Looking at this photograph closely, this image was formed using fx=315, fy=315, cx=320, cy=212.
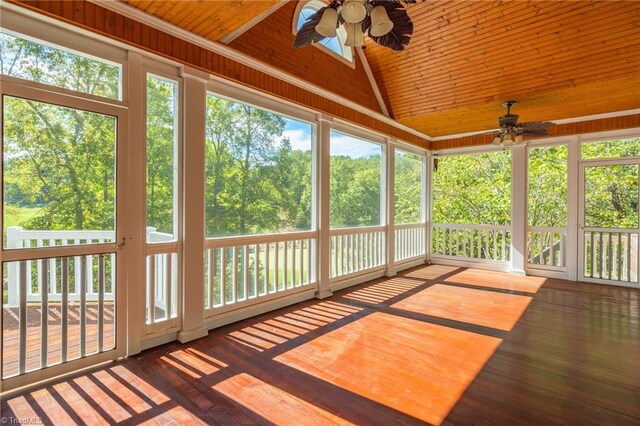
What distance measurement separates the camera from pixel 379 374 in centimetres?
239

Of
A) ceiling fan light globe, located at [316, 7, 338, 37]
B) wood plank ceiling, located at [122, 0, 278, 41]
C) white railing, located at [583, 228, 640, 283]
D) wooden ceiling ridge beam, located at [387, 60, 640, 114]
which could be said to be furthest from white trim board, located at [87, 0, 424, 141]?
white railing, located at [583, 228, 640, 283]

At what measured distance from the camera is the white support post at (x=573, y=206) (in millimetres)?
5504

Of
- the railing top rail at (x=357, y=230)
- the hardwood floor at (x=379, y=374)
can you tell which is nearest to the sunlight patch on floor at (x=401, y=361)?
the hardwood floor at (x=379, y=374)

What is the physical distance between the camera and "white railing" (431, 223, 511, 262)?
6.39m

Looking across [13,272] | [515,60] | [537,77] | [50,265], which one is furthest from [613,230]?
[13,272]

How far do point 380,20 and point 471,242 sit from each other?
18.8 ft

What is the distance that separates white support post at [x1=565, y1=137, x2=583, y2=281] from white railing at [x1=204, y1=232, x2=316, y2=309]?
4.67 m

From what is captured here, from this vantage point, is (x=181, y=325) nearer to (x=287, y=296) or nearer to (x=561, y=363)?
(x=287, y=296)

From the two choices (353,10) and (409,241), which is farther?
(409,241)

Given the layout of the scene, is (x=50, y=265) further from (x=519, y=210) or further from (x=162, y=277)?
(x=519, y=210)

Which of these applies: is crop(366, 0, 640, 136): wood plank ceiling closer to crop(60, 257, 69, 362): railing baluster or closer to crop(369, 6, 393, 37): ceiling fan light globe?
crop(369, 6, 393, 37): ceiling fan light globe

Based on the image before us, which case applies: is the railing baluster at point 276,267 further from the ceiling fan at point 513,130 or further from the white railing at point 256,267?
the ceiling fan at point 513,130

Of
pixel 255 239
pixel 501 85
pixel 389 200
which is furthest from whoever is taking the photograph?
pixel 389 200

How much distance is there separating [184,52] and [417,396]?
337 centimetres
